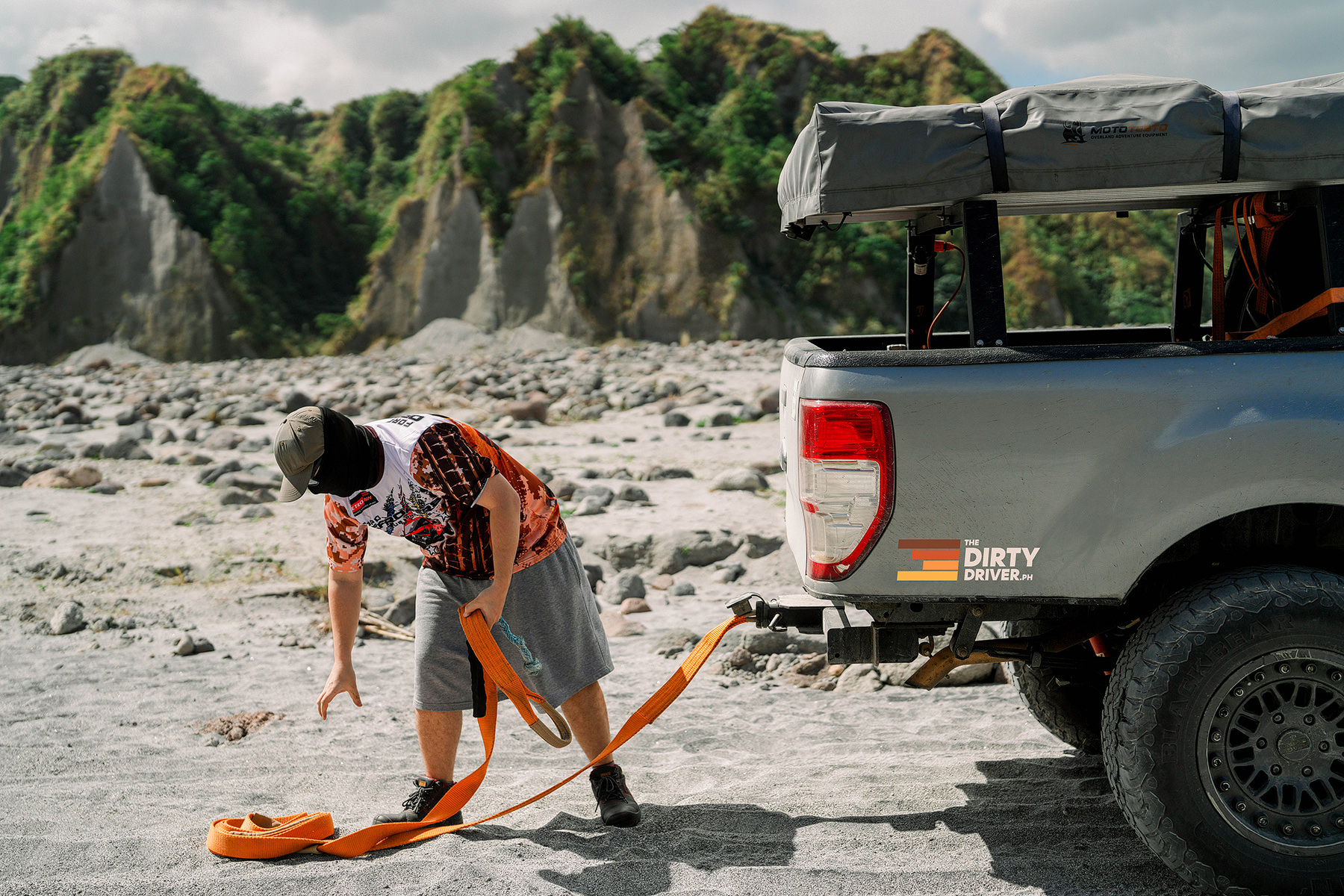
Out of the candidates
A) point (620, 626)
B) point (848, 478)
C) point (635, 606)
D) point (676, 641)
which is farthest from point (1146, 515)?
point (635, 606)

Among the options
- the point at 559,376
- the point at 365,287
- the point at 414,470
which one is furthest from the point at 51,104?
the point at 414,470

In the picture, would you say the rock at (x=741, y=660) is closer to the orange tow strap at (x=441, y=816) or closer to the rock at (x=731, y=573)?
the rock at (x=731, y=573)

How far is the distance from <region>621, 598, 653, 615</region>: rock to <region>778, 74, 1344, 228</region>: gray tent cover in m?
4.09

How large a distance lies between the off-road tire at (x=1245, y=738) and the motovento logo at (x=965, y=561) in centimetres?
43

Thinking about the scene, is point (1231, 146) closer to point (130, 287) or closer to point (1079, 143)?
point (1079, 143)

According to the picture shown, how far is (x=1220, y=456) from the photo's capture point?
2850mm

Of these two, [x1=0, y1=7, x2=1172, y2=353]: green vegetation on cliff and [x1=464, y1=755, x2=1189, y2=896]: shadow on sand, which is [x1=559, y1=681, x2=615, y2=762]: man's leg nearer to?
[x1=464, y1=755, x2=1189, y2=896]: shadow on sand

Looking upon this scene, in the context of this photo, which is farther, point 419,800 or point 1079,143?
point 419,800

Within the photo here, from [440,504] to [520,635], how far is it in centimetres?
58

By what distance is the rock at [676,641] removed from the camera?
5863 millimetres

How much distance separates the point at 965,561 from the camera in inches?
116

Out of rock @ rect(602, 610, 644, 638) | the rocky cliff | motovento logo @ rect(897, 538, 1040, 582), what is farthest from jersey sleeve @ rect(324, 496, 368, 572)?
the rocky cliff

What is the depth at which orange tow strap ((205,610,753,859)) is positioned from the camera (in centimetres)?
340

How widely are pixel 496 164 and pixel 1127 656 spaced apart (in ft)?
130
